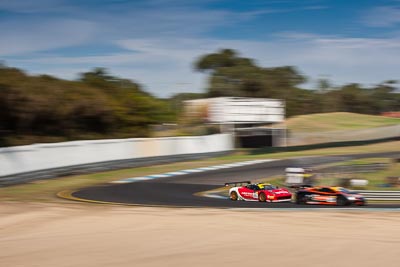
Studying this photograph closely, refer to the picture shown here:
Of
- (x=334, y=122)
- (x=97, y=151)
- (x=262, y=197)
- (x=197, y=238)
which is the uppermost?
(x=334, y=122)

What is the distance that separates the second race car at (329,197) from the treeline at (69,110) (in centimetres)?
2627

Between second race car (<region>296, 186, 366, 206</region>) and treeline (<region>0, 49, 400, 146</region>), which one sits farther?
treeline (<region>0, 49, 400, 146</region>)

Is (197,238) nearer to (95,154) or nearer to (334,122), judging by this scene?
(95,154)

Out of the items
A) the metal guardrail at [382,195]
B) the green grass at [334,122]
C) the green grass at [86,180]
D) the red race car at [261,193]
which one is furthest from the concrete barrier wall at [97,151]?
Answer: the green grass at [334,122]

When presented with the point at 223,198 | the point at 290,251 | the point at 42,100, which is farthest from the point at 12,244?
the point at 42,100

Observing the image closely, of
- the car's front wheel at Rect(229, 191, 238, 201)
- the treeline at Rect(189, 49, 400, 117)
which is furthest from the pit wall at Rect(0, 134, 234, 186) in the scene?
the treeline at Rect(189, 49, 400, 117)

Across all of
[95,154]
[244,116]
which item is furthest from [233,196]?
[244,116]

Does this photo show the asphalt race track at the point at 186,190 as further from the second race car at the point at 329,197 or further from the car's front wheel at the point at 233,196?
the second race car at the point at 329,197

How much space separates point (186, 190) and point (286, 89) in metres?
70.4

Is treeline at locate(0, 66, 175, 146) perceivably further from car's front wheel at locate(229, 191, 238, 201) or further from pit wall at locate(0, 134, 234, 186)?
car's front wheel at locate(229, 191, 238, 201)

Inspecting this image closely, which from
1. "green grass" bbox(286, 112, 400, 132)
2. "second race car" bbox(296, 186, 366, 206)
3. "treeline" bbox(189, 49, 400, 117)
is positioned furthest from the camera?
"treeline" bbox(189, 49, 400, 117)

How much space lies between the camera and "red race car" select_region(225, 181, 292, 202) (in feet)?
65.2

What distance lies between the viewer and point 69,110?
45.1 m

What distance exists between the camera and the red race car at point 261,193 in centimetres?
1988
